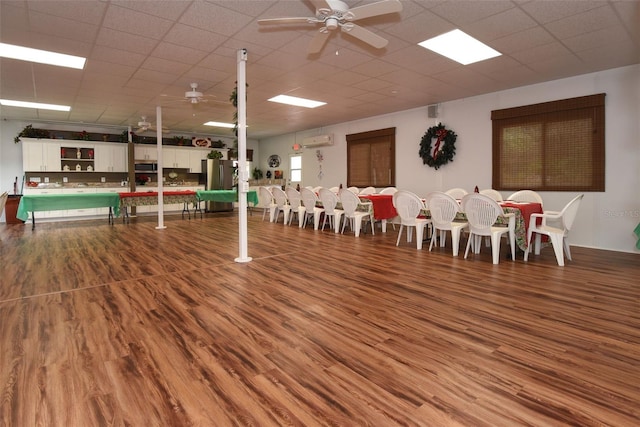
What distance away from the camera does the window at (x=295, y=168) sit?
12.3 meters

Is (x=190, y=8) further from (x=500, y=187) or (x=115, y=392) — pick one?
(x=500, y=187)

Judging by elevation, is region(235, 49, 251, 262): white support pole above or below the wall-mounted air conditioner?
below

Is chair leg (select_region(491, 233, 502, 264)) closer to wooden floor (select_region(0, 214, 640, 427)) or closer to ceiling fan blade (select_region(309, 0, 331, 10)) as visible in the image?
wooden floor (select_region(0, 214, 640, 427))

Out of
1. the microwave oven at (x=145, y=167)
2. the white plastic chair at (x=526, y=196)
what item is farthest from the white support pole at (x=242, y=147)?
the microwave oven at (x=145, y=167)

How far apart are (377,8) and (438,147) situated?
513 cm

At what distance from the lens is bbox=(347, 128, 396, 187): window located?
891cm

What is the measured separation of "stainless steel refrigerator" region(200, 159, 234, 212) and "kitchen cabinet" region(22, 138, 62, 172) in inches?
164

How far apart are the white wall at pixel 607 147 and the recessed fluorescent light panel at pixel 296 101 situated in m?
2.11

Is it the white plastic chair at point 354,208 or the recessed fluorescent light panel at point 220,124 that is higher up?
the recessed fluorescent light panel at point 220,124

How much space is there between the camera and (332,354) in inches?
84.6

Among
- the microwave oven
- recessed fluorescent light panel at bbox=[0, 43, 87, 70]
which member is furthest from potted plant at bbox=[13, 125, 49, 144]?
recessed fluorescent light panel at bbox=[0, 43, 87, 70]

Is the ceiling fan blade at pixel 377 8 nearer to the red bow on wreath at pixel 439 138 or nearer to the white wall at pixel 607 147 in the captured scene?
the white wall at pixel 607 147

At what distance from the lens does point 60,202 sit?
25.4 ft

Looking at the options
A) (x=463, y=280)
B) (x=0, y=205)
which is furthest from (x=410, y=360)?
(x=0, y=205)
